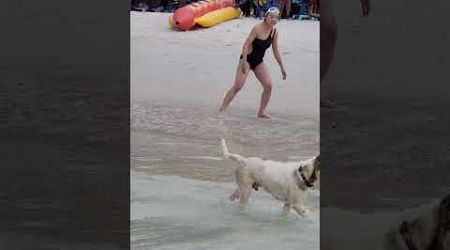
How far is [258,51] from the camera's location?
3.39 m

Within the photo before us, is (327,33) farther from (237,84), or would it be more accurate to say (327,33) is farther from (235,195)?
(235,195)

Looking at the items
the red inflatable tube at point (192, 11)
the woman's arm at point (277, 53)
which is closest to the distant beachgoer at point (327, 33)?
the woman's arm at point (277, 53)

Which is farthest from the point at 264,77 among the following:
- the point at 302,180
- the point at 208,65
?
the point at 302,180

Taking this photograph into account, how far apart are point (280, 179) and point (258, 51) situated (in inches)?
22.4

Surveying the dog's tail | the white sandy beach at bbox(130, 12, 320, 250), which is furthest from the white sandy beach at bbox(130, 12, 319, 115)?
the dog's tail

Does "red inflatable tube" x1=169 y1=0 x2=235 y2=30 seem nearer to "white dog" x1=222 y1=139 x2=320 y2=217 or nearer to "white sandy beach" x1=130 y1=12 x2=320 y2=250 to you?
"white sandy beach" x1=130 y1=12 x2=320 y2=250

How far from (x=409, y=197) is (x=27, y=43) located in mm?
1889

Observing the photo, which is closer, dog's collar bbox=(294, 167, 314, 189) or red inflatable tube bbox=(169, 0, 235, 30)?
dog's collar bbox=(294, 167, 314, 189)

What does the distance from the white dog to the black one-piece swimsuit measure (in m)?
0.40

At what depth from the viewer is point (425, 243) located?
9.50ft

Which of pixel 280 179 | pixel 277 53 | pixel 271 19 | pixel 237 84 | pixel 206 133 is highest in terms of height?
pixel 271 19

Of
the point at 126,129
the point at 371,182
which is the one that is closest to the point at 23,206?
the point at 126,129

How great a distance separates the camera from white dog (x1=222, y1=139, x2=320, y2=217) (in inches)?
132

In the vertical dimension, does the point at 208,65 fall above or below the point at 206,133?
above
